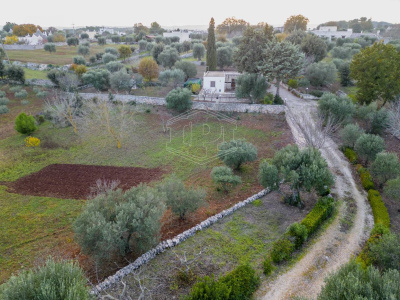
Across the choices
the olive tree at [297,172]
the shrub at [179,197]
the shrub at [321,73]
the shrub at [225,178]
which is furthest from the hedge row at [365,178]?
the shrub at [321,73]

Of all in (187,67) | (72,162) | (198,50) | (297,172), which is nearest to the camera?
(297,172)

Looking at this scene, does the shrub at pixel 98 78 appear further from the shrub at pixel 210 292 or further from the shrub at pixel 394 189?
the shrub at pixel 394 189

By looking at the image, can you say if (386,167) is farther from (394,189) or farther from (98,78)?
(98,78)

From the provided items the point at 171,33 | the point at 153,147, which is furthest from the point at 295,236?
the point at 171,33

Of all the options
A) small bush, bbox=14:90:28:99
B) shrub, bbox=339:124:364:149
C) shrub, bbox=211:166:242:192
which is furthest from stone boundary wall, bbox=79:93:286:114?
small bush, bbox=14:90:28:99

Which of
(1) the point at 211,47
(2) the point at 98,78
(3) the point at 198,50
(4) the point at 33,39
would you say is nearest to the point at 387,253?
(2) the point at 98,78

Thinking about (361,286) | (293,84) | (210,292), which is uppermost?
(293,84)
